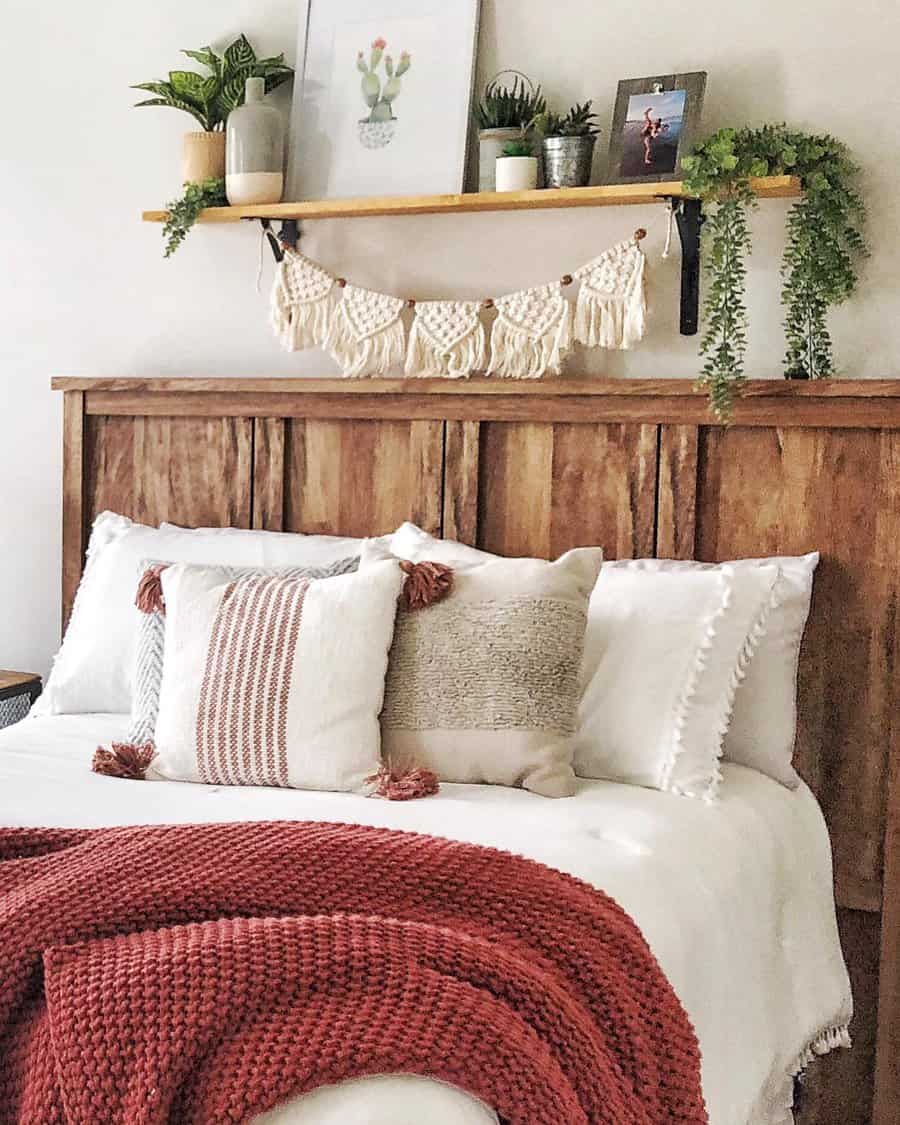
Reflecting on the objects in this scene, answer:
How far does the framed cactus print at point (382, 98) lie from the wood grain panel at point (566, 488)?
0.53m

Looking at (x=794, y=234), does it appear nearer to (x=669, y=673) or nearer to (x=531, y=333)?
(x=531, y=333)

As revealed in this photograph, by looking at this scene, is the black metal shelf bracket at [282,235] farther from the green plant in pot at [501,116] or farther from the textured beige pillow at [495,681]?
the textured beige pillow at [495,681]

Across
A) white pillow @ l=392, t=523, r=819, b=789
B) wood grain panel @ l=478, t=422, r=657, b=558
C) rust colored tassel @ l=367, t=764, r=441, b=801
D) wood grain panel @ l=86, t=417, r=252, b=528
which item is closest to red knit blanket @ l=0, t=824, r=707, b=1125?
rust colored tassel @ l=367, t=764, r=441, b=801

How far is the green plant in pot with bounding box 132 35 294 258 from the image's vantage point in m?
3.04

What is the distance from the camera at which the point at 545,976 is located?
1506mm

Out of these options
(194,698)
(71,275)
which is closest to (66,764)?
(194,698)

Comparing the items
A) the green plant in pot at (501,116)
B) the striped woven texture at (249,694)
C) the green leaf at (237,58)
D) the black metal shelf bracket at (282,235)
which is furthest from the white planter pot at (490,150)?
the striped woven texture at (249,694)

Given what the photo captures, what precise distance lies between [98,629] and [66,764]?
46 centimetres

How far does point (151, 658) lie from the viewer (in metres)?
2.54

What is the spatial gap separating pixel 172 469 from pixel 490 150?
3.13 ft

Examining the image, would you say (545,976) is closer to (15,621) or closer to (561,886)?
(561,886)

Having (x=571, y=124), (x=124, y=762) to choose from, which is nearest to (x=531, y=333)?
(x=571, y=124)

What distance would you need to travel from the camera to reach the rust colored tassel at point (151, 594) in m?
2.55

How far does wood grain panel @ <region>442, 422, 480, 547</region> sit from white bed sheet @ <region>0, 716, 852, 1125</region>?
2.21ft
